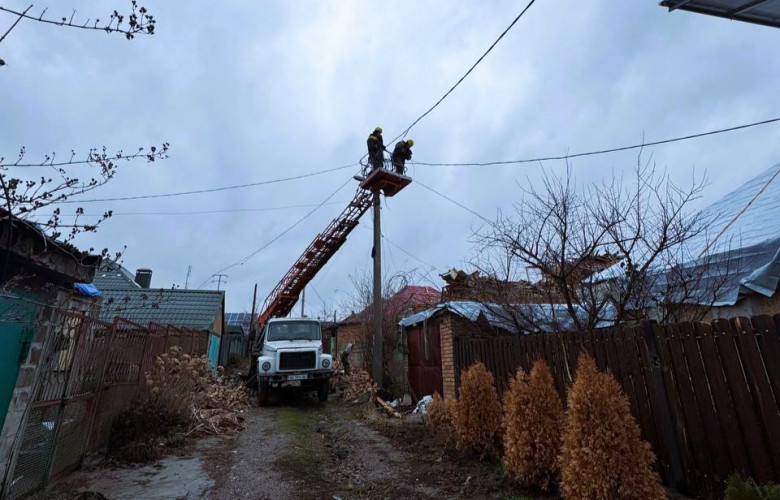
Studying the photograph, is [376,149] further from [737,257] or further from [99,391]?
[99,391]

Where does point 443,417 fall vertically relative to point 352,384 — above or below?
below

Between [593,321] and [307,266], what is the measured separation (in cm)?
1196

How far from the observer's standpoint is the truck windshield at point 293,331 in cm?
1198

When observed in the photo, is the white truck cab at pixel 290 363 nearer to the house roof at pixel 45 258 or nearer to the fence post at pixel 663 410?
the house roof at pixel 45 258

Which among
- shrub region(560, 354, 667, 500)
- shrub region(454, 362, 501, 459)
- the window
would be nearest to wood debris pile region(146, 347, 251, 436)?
the window

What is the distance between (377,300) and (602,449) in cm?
850

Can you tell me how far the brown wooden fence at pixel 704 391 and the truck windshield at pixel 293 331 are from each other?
8.97m

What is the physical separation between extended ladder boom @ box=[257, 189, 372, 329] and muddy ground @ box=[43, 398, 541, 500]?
27.1 feet

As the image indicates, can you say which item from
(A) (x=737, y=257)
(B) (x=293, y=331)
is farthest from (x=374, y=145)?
(A) (x=737, y=257)

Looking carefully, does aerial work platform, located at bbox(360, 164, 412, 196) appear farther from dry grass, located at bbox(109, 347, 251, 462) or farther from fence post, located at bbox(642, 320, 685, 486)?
fence post, located at bbox(642, 320, 685, 486)

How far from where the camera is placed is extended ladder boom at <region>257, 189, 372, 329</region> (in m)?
14.4

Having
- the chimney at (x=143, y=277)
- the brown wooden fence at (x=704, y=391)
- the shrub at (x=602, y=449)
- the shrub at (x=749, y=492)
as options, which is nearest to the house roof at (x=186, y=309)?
the chimney at (x=143, y=277)

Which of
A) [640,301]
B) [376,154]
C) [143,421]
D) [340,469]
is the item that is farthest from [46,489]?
[376,154]

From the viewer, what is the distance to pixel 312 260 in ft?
51.6
